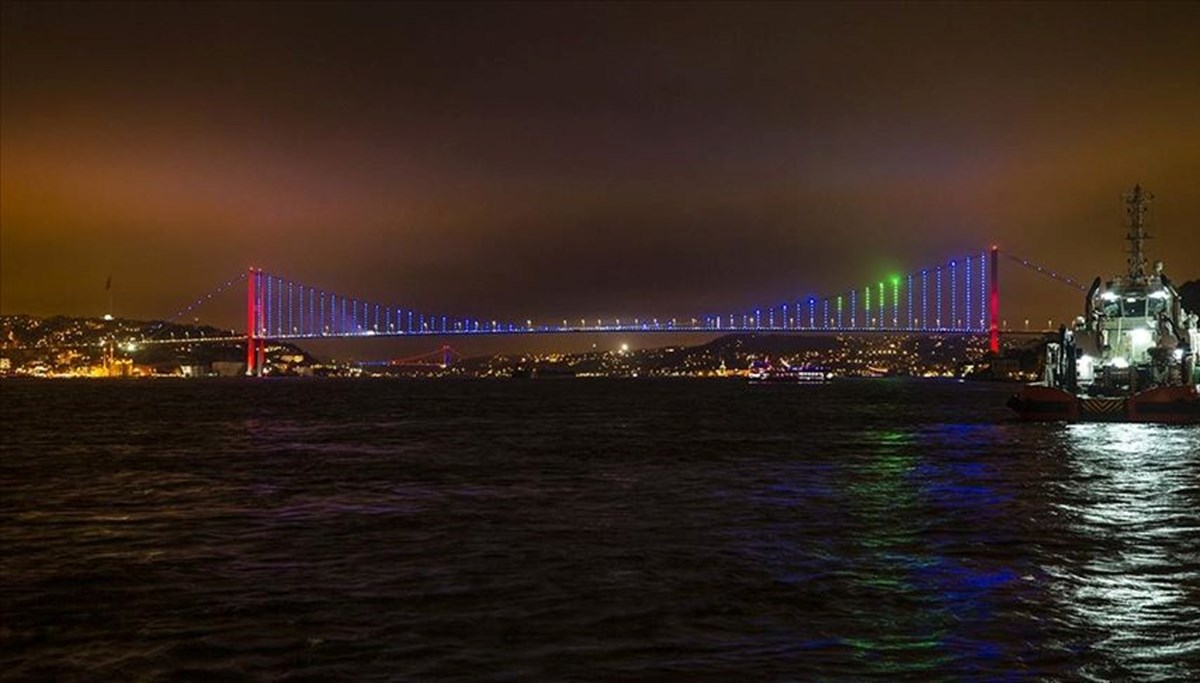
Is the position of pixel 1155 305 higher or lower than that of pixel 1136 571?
higher

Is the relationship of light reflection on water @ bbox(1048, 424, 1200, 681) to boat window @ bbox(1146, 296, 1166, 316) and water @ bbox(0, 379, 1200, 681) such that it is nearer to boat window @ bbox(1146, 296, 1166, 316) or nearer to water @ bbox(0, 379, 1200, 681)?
water @ bbox(0, 379, 1200, 681)

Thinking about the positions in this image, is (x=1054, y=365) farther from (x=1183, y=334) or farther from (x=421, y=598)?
(x=421, y=598)

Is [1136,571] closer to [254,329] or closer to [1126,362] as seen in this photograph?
[1126,362]

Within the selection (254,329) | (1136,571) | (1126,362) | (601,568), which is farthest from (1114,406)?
(254,329)

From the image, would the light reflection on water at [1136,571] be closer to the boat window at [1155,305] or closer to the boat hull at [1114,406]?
the boat hull at [1114,406]

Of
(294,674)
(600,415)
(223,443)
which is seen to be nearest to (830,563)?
(294,674)

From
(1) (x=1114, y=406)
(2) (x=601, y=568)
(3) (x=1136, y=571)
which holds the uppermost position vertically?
(1) (x=1114, y=406)
